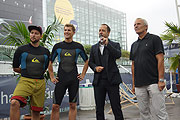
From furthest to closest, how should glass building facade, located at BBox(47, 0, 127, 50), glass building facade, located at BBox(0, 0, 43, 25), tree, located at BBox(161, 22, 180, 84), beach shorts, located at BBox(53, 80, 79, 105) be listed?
glass building facade, located at BBox(47, 0, 127, 50) < glass building facade, located at BBox(0, 0, 43, 25) < tree, located at BBox(161, 22, 180, 84) < beach shorts, located at BBox(53, 80, 79, 105)

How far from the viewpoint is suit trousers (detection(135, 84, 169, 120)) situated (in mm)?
2588

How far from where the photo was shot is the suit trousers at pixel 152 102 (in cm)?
259

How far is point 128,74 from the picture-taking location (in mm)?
8859

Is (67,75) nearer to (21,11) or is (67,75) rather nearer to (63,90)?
(63,90)

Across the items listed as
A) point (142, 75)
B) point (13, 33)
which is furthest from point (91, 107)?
point (142, 75)

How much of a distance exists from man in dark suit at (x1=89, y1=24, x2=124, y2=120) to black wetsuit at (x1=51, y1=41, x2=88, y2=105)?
1.16 feet

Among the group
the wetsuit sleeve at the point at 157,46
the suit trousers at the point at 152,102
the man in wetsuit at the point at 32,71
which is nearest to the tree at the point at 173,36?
the wetsuit sleeve at the point at 157,46

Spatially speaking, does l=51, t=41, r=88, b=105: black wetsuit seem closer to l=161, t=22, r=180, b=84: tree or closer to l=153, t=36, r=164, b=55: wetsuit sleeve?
l=153, t=36, r=164, b=55: wetsuit sleeve

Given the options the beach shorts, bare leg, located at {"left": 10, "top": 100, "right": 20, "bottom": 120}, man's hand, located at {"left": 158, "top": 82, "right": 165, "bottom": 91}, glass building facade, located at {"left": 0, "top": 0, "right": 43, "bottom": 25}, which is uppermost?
glass building facade, located at {"left": 0, "top": 0, "right": 43, "bottom": 25}

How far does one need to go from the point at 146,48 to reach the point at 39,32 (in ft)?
5.60

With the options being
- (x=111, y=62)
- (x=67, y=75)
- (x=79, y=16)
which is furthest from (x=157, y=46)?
(x=79, y=16)

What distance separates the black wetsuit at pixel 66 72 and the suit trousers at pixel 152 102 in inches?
40.7

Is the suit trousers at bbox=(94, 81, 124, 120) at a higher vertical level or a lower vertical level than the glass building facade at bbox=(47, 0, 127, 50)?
lower

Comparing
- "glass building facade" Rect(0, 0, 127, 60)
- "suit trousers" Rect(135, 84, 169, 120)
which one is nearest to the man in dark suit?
"suit trousers" Rect(135, 84, 169, 120)
